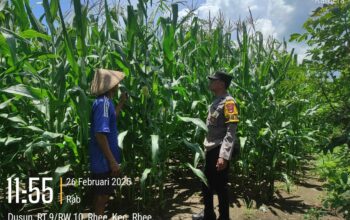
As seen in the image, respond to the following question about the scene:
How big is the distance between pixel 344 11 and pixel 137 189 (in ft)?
7.89

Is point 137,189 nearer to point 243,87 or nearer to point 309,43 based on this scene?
point 243,87

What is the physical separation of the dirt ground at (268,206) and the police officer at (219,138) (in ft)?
1.01

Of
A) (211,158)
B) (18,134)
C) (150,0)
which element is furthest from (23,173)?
(150,0)

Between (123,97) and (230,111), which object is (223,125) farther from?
(123,97)

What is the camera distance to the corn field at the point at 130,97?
2768 millimetres

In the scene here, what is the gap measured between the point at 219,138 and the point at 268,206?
3.87 feet

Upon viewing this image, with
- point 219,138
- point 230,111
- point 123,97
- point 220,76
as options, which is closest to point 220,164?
point 219,138

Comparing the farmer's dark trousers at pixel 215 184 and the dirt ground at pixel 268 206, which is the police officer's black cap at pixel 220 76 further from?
the dirt ground at pixel 268 206

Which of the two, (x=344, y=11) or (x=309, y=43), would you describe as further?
(x=309, y=43)

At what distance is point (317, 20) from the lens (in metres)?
2.27
